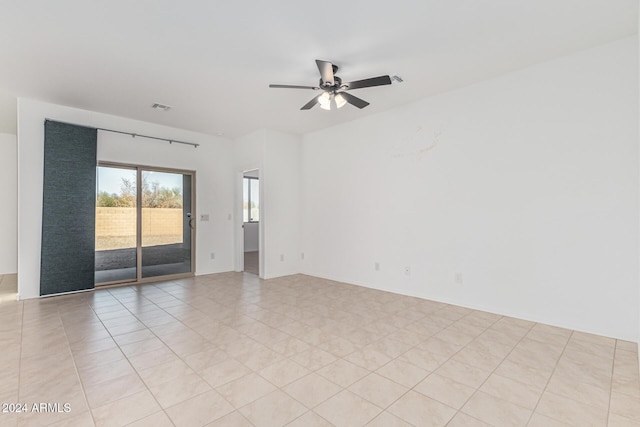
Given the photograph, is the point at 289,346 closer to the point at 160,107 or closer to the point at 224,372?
the point at 224,372

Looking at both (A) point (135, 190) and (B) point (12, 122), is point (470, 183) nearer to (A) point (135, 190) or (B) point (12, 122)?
(A) point (135, 190)

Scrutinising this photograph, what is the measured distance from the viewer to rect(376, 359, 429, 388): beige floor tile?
2.20m

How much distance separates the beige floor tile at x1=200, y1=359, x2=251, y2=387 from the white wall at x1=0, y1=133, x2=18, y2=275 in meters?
6.61

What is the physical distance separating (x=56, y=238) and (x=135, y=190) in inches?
52.7

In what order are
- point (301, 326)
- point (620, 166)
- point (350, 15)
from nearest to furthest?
1. point (350, 15)
2. point (620, 166)
3. point (301, 326)

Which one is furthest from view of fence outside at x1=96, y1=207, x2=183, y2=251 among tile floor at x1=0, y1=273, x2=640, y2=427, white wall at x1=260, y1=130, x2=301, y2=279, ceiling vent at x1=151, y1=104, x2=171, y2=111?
ceiling vent at x1=151, y1=104, x2=171, y2=111

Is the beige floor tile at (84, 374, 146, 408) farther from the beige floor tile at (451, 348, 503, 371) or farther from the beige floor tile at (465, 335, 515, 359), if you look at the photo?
the beige floor tile at (465, 335, 515, 359)

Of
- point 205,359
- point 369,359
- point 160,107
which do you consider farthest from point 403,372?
point 160,107

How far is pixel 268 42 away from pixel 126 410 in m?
3.09

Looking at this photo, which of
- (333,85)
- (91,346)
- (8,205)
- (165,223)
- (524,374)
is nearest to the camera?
(524,374)

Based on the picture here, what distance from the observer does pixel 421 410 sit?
1884mm

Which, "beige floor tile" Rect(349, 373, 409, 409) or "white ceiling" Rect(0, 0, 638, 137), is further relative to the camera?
"white ceiling" Rect(0, 0, 638, 137)

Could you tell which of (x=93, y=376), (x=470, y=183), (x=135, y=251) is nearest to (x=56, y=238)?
(x=135, y=251)

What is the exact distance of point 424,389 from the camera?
2104mm
